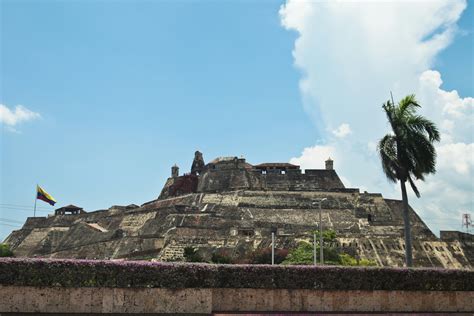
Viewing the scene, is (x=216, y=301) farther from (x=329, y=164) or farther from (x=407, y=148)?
(x=329, y=164)

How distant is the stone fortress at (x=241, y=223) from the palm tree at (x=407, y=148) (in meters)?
18.0

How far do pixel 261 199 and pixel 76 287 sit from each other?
37.7m

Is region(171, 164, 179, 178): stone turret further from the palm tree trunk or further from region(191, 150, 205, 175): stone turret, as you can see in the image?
the palm tree trunk

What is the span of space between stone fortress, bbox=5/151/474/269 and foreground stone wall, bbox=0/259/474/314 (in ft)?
67.4

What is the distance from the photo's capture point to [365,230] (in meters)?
42.3

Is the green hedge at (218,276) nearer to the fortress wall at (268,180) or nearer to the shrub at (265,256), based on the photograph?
the shrub at (265,256)

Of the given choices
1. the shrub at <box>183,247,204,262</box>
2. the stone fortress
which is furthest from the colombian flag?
the shrub at <box>183,247,204,262</box>

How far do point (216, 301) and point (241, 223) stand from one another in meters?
30.2

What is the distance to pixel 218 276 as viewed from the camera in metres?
13.3

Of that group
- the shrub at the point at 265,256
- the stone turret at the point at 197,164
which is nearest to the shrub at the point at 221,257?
the shrub at the point at 265,256

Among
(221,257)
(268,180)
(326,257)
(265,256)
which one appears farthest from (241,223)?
(326,257)

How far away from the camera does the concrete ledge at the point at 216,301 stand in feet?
40.6

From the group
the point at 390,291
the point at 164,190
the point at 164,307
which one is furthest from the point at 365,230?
the point at 164,307

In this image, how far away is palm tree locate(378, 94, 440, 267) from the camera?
17562 mm
